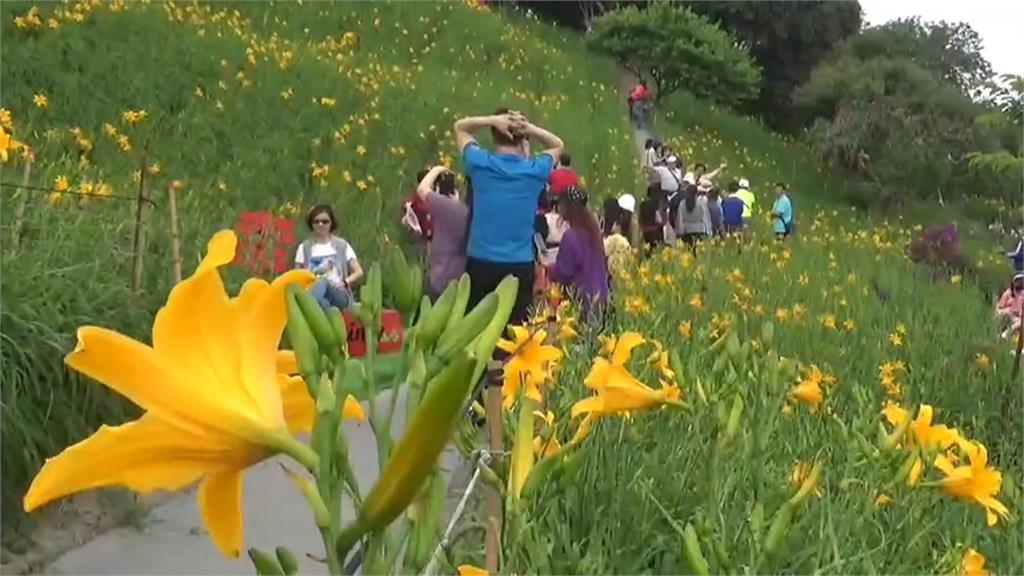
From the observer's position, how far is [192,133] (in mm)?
8828

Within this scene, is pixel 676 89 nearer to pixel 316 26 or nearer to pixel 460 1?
pixel 460 1

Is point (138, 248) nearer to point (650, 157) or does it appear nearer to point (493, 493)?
point (493, 493)

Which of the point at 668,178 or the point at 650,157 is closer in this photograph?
the point at 668,178

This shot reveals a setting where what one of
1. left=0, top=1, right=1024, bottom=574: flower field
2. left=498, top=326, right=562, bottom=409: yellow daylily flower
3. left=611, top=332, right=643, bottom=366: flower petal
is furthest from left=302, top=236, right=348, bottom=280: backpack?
left=611, top=332, right=643, bottom=366: flower petal

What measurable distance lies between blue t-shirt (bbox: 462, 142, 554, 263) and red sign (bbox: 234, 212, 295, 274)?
5.43ft

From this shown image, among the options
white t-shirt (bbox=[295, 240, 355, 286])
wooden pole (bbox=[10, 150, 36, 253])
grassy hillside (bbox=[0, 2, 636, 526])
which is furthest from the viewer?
white t-shirt (bbox=[295, 240, 355, 286])

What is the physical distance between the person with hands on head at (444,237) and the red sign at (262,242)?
1.19 m

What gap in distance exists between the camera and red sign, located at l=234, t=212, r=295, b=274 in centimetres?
590

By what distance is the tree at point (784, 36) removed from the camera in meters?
26.2

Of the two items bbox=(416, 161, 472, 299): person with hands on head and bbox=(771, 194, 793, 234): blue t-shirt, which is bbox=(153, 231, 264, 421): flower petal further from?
bbox=(771, 194, 793, 234): blue t-shirt

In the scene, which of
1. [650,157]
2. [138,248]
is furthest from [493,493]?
[650,157]

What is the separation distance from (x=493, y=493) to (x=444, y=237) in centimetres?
366

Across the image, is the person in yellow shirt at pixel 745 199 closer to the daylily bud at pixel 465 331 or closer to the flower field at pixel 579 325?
the flower field at pixel 579 325

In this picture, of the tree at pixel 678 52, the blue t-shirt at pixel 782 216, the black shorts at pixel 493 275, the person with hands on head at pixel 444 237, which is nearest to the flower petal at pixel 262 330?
the black shorts at pixel 493 275
